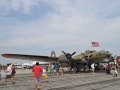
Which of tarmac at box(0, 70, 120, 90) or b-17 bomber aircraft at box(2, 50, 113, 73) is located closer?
tarmac at box(0, 70, 120, 90)

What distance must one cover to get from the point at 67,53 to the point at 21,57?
7744 mm

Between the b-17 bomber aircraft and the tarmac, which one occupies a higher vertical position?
the b-17 bomber aircraft

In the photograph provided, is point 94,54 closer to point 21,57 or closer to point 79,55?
point 79,55

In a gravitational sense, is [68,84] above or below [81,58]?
below

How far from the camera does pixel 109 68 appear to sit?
3556 cm

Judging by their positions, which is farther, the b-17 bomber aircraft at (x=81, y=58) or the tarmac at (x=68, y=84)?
the b-17 bomber aircraft at (x=81, y=58)

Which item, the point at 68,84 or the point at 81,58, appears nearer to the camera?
the point at 68,84

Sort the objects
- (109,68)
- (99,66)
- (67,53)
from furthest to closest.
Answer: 1. (99,66)
2. (67,53)
3. (109,68)

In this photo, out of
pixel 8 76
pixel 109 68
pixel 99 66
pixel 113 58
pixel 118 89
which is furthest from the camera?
pixel 99 66

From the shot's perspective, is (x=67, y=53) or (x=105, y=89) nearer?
(x=105, y=89)

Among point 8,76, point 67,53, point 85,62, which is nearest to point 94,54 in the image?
point 85,62

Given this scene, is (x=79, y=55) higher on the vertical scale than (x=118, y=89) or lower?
higher

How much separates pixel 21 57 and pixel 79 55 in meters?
9.51

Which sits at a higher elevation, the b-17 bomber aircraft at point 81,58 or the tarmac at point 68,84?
the b-17 bomber aircraft at point 81,58
